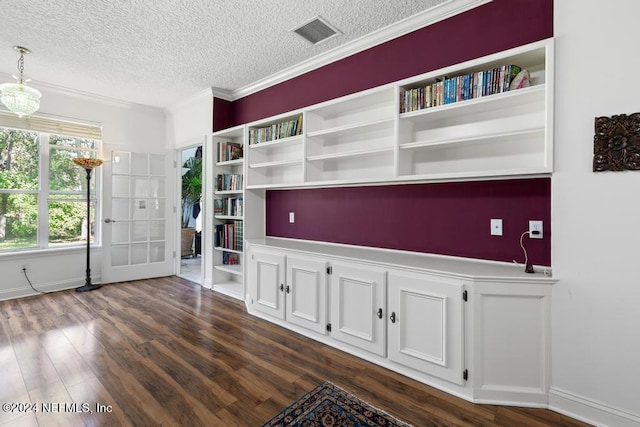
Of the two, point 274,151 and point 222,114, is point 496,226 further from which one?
point 222,114

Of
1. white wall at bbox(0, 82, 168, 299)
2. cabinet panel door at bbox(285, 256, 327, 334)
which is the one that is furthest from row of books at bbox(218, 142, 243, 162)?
cabinet panel door at bbox(285, 256, 327, 334)

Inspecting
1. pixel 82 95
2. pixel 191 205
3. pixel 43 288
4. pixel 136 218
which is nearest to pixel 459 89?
pixel 136 218

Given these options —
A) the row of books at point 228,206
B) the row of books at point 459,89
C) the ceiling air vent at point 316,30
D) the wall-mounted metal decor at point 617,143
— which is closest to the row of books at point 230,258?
the row of books at point 228,206

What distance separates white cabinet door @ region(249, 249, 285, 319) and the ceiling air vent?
7.09 feet

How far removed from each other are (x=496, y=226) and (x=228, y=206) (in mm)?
3275

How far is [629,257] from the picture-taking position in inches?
67.3

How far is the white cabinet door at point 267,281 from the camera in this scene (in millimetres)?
3193

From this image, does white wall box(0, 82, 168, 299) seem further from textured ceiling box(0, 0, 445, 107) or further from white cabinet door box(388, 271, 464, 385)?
white cabinet door box(388, 271, 464, 385)

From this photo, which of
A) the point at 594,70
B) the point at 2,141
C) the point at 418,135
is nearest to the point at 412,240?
the point at 418,135

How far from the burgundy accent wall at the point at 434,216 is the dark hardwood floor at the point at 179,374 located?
1.05 m

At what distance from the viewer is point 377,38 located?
295 centimetres

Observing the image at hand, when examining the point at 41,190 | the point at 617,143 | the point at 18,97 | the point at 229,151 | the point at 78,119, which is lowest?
the point at 41,190

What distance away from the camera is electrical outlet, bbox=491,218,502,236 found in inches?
90.9

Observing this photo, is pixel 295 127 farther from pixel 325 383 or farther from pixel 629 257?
pixel 629 257
